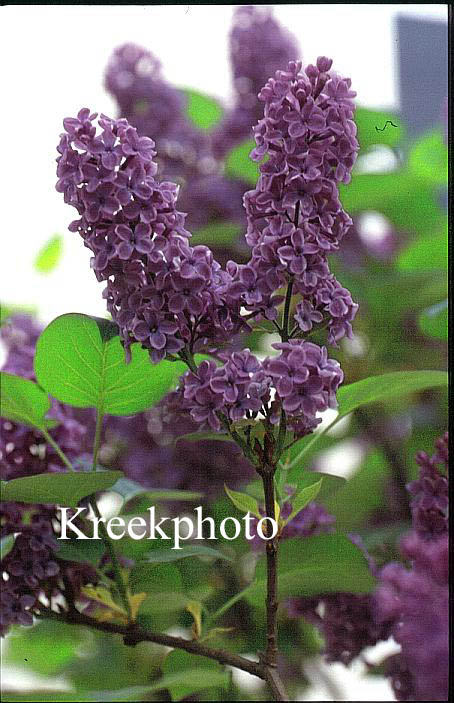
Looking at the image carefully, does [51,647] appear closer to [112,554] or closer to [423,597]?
[112,554]

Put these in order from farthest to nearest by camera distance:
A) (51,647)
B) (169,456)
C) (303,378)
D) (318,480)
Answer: (51,647) → (169,456) → (318,480) → (303,378)

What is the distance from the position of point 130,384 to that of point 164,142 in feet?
0.94

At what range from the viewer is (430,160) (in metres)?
0.91

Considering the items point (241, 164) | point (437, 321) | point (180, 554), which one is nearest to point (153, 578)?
point (180, 554)

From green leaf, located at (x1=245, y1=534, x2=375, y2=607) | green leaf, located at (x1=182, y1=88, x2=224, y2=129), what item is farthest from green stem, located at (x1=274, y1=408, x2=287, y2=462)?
green leaf, located at (x1=182, y1=88, x2=224, y2=129)

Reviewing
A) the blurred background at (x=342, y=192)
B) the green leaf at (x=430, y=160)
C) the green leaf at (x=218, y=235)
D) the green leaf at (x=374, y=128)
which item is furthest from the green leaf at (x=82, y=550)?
the green leaf at (x=430, y=160)

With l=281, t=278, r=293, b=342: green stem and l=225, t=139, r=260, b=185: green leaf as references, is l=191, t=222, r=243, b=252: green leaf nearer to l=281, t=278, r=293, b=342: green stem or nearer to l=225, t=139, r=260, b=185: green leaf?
l=225, t=139, r=260, b=185: green leaf

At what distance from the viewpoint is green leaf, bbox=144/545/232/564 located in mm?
539

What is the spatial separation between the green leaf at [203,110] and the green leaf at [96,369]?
36 cm

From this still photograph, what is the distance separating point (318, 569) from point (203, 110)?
47 cm

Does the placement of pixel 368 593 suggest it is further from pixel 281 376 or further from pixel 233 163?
pixel 233 163

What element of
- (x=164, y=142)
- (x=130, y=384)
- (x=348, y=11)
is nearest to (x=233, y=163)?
(x=164, y=142)

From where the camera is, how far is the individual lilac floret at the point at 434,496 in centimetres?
55

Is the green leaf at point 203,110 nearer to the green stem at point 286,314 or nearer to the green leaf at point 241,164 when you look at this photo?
the green leaf at point 241,164
